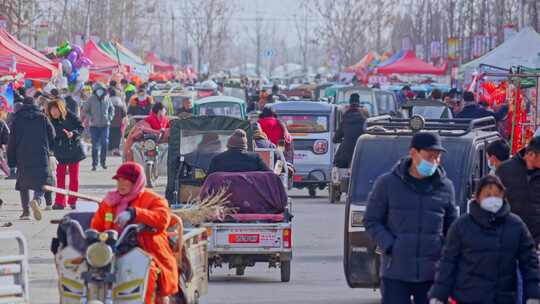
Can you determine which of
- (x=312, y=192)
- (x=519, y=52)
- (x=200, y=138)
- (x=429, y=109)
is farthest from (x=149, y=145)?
(x=519, y=52)

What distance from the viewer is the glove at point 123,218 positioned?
9617 mm

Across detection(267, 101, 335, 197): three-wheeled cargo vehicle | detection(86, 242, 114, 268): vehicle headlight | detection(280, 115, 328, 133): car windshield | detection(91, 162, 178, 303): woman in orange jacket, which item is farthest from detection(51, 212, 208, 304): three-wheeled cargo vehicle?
detection(280, 115, 328, 133): car windshield

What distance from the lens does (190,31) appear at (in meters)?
111

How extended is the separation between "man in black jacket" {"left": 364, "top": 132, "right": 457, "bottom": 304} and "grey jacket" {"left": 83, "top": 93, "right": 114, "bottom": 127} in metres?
23.3

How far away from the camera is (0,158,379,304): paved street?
1342cm

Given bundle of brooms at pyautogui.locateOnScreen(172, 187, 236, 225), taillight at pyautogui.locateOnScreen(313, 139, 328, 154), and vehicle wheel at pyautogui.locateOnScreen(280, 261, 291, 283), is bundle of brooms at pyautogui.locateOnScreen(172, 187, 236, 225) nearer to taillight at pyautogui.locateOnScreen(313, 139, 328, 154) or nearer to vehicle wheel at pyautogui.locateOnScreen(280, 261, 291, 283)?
vehicle wheel at pyautogui.locateOnScreen(280, 261, 291, 283)

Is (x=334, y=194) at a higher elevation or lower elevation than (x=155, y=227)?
lower

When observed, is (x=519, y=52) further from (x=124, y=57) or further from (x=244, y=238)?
(x=124, y=57)

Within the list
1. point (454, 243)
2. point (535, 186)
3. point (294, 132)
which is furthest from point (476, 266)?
point (294, 132)

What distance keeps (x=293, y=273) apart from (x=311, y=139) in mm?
11172

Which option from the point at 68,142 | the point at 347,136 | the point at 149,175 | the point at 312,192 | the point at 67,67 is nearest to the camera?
the point at 68,142

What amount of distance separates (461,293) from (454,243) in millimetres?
312

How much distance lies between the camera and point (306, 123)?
27.0 metres

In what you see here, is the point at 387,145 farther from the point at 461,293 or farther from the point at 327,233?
the point at 327,233
